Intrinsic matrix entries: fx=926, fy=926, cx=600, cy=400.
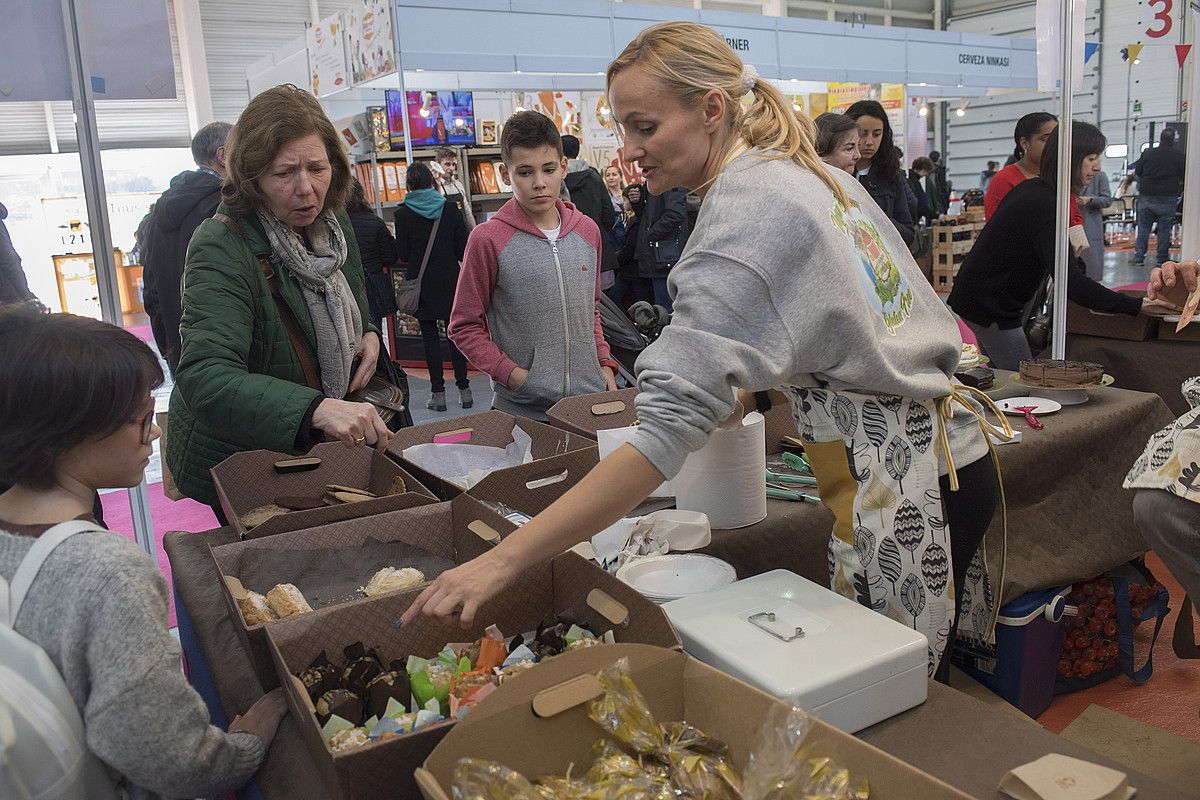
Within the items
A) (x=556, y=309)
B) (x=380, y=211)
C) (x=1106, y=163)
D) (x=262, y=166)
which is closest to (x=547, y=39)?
(x=380, y=211)

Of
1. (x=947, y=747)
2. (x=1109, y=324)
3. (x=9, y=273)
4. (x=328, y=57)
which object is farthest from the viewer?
(x=328, y=57)

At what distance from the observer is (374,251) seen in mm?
6809

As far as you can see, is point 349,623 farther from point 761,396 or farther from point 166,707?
point 761,396

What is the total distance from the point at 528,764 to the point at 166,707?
0.44 m

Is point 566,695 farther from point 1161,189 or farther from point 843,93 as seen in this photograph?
point 1161,189

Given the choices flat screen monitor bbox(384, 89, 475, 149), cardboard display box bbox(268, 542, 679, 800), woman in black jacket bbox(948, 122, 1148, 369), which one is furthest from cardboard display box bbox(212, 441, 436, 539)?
flat screen monitor bbox(384, 89, 475, 149)

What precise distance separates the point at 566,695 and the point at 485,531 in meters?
0.57

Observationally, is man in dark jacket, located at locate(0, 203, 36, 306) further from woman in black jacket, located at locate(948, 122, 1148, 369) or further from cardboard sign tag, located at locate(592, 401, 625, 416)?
woman in black jacket, located at locate(948, 122, 1148, 369)

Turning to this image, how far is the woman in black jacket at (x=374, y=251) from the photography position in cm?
666

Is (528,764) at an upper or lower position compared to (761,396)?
lower

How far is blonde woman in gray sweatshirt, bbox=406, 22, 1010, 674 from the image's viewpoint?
1.18 metres

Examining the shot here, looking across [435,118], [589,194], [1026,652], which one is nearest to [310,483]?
[1026,652]

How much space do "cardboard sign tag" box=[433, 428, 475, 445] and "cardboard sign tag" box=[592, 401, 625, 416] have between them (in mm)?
337

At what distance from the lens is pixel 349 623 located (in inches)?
51.1
